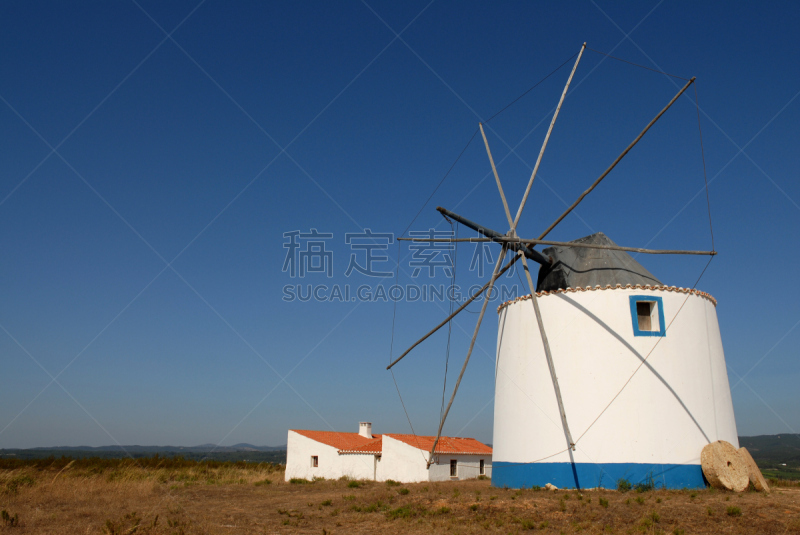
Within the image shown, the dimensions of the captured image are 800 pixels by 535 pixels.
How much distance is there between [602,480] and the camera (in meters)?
13.6

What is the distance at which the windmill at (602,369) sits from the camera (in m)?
13.8

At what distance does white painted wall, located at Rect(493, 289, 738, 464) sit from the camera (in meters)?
13.9

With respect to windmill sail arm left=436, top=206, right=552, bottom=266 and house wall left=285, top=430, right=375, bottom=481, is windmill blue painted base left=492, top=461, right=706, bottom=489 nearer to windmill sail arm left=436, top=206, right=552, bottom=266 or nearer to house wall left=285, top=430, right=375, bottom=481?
windmill sail arm left=436, top=206, right=552, bottom=266

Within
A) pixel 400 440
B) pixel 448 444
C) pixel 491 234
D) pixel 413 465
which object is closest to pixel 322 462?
pixel 400 440

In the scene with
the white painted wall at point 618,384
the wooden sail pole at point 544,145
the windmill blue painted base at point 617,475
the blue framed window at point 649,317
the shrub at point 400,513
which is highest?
the wooden sail pole at point 544,145

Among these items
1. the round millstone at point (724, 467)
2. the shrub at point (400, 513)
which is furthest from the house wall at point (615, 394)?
the shrub at point (400, 513)

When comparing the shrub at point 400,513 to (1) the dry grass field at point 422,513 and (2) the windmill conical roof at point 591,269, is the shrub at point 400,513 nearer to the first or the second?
(1) the dry grass field at point 422,513

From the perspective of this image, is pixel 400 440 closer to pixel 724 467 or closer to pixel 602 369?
pixel 602 369

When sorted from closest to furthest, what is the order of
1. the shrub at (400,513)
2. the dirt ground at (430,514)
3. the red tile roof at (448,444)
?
the dirt ground at (430,514)
the shrub at (400,513)
the red tile roof at (448,444)

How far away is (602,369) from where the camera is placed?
1434cm

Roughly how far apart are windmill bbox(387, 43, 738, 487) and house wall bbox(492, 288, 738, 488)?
26 mm

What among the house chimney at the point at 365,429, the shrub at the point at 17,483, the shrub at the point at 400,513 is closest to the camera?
the shrub at the point at 400,513

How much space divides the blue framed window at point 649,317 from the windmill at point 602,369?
3 cm

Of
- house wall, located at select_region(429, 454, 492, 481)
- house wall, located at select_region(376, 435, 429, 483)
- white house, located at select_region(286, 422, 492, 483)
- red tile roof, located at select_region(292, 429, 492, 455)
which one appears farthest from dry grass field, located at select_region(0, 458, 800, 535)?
red tile roof, located at select_region(292, 429, 492, 455)
